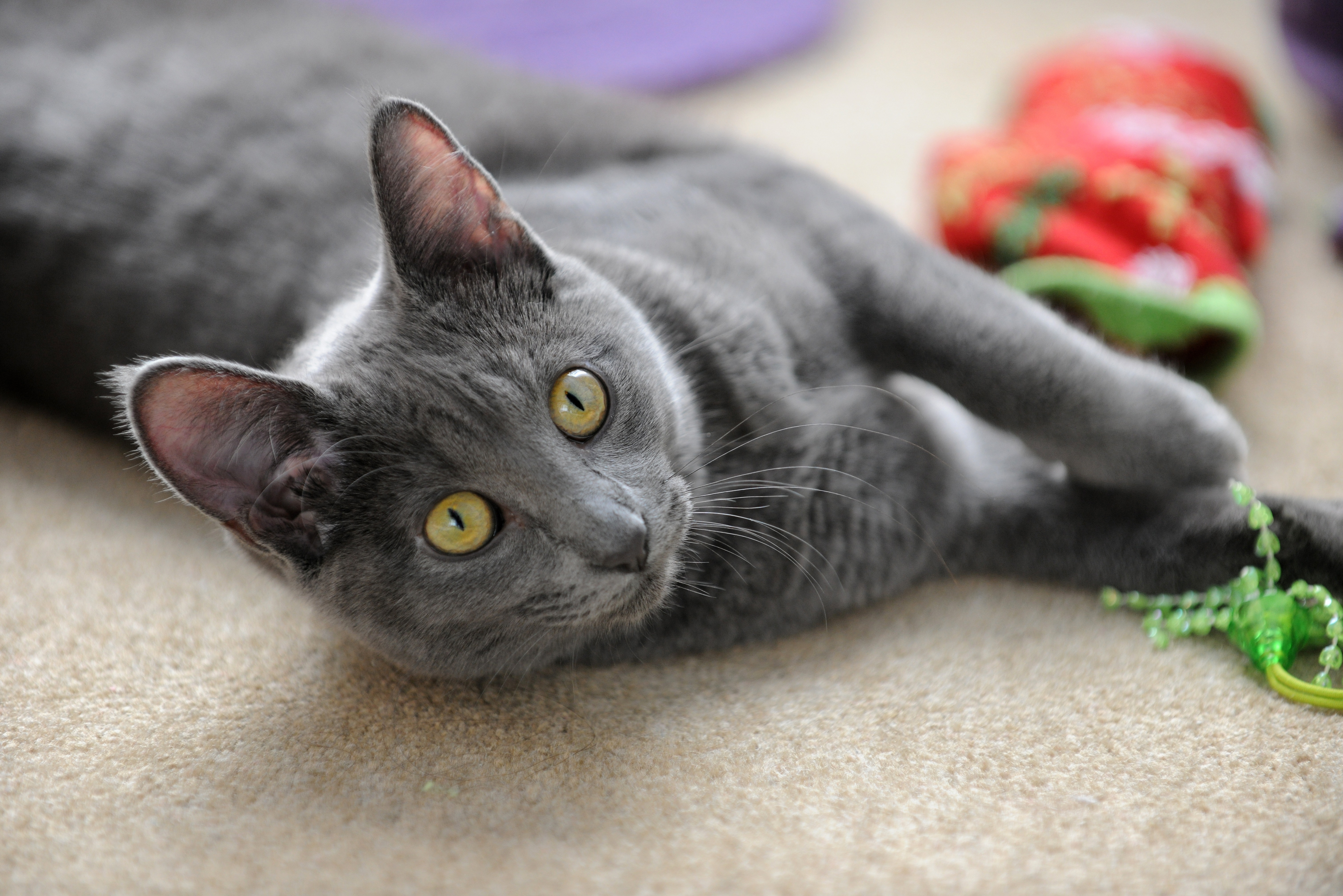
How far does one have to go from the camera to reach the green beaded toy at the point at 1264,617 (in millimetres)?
1086

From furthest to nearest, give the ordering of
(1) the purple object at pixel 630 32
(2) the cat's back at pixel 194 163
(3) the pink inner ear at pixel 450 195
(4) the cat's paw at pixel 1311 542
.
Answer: (1) the purple object at pixel 630 32 < (2) the cat's back at pixel 194 163 < (4) the cat's paw at pixel 1311 542 < (3) the pink inner ear at pixel 450 195

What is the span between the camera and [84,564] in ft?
4.58

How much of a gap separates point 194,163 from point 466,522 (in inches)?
35.4

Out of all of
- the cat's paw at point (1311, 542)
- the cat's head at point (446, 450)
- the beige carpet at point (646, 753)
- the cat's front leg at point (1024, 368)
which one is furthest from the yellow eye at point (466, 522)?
the cat's paw at point (1311, 542)

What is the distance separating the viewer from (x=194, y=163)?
1.58 meters

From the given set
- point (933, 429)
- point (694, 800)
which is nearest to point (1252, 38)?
point (933, 429)

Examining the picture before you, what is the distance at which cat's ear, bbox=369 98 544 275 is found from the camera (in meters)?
1.03

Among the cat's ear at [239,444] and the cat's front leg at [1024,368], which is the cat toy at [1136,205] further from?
the cat's ear at [239,444]

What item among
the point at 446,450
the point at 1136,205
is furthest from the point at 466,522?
the point at 1136,205

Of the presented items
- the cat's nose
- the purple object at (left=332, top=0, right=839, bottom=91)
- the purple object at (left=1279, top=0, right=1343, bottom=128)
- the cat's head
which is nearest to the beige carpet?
the cat's head

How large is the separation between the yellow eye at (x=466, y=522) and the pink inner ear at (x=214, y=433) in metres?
0.17

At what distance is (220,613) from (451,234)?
590 millimetres

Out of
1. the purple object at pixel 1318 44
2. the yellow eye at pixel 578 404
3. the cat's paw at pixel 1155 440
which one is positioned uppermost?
the purple object at pixel 1318 44

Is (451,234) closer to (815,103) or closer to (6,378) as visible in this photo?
(6,378)
